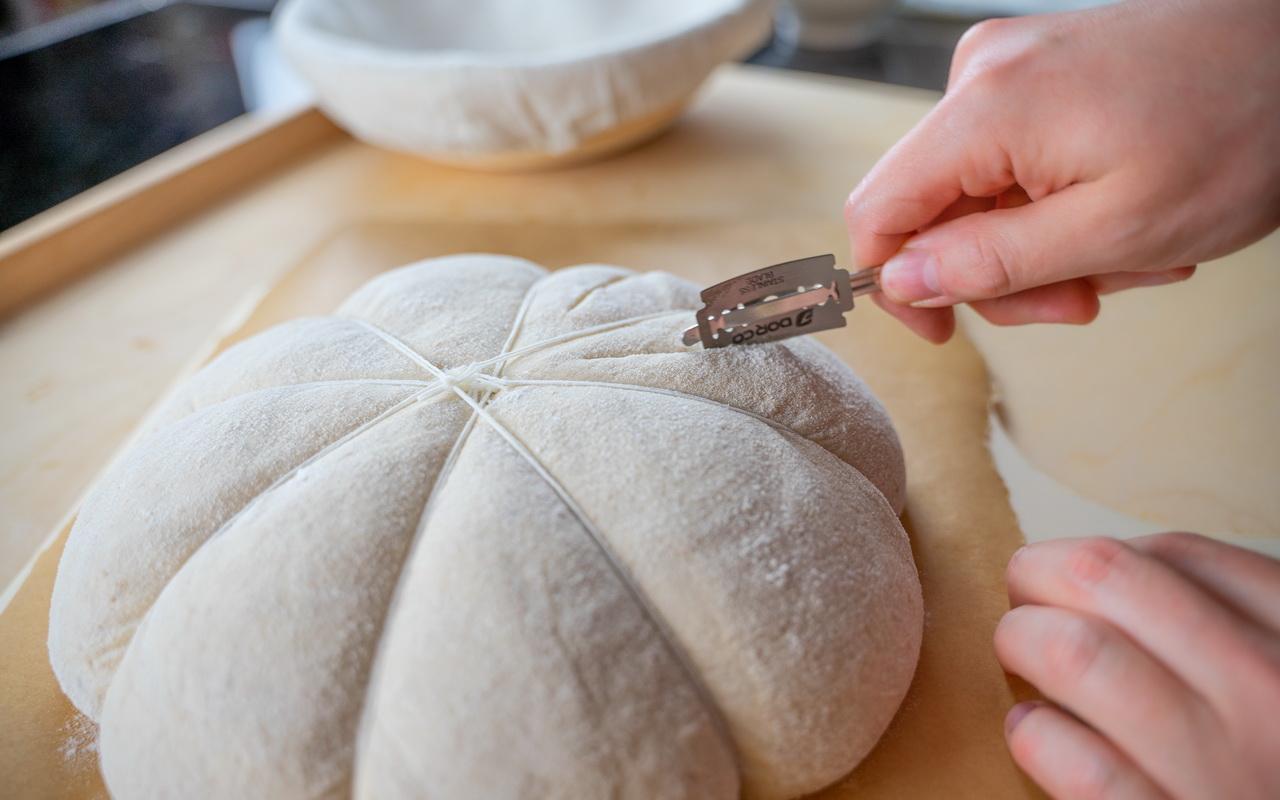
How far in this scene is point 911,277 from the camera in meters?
1.07

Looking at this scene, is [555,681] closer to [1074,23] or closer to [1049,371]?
[1074,23]

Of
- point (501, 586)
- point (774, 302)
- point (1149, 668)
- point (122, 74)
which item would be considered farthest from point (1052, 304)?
point (122, 74)

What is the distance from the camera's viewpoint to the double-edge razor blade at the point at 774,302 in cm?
108

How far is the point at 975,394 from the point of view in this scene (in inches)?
56.5

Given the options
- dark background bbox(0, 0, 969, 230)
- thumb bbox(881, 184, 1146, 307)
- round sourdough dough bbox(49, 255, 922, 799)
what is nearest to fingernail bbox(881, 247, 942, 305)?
thumb bbox(881, 184, 1146, 307)

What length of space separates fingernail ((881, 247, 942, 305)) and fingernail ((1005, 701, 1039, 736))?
460 millimetres

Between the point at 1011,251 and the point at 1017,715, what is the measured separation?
491mm

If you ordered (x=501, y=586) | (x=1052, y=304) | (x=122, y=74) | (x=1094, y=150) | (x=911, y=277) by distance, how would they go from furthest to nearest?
(x=122, y=74) < (x=1052, y=304) < (x=911, y=277) < (x=1094, y=150) < (x=501, y=586)

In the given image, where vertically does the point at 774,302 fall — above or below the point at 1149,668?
above

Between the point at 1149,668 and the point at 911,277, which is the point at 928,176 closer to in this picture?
the point at 911,277

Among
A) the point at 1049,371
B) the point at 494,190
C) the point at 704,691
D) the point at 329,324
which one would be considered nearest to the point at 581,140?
the point at 494,190

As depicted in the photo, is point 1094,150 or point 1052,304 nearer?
point 1094,150

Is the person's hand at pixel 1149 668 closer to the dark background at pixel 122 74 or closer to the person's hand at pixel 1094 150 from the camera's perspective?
the person's hand at pixel 1094 150

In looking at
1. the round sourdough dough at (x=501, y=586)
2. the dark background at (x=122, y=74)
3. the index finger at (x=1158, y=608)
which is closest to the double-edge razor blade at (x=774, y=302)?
the round sourdough dough at (x=501, y=586)
